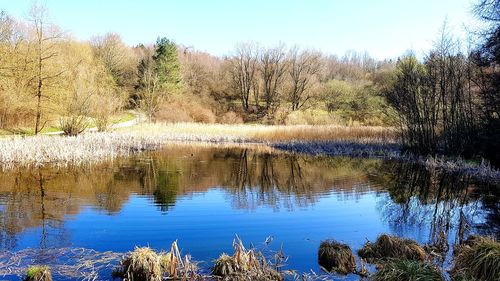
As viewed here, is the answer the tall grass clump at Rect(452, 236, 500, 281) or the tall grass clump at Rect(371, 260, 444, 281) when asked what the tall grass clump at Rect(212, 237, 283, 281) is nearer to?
the tall grass clump at Rect(371, 260, 444, 281)

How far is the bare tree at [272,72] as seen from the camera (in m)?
60.7

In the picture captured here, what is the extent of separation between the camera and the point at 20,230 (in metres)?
8.16

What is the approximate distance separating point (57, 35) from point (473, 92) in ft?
78.0

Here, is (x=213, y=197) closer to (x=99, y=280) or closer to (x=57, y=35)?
(x=99, y=280)

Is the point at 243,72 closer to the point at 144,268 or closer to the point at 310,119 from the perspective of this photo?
the point at 310,119

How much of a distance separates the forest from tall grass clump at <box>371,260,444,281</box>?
13.4m

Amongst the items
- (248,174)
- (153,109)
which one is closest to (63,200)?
(248,174)

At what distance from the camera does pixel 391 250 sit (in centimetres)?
697

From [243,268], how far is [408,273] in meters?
2.09

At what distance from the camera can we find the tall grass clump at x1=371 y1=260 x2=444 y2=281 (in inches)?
198

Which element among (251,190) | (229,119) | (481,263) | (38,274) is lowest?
(38,274)

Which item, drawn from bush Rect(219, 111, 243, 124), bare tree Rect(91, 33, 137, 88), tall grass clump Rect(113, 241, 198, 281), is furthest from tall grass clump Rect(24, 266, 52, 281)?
bare tree Rect(91, 33, 137, 88)

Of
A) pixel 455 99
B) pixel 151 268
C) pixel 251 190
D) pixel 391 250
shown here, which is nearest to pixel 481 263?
pixel 391 250

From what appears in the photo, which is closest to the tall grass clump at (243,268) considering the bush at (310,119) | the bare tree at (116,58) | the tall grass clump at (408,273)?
the tall grass clump at (408,273)
